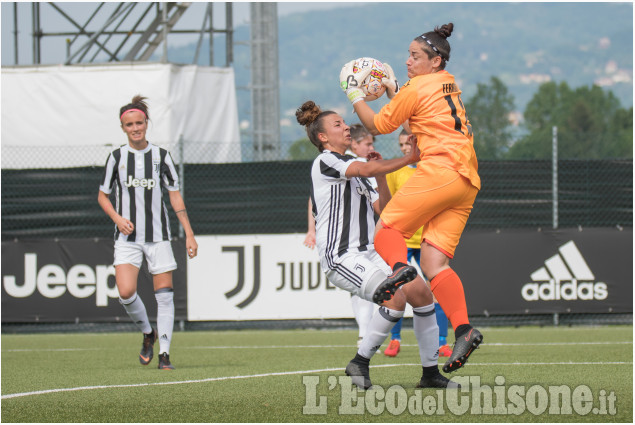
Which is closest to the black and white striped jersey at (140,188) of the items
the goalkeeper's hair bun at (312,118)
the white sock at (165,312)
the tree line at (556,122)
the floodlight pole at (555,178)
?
the white sock at (165,312)

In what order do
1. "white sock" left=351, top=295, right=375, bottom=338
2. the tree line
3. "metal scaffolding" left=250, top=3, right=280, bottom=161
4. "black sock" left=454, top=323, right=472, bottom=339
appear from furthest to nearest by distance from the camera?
"metal scaffolding" left=250, top=3, right=280, bottom=161
the tree line
"white sock" left=351, top=295, right=375, bottom=338
"black sock" left=454, top=323, right=472, bottom=339

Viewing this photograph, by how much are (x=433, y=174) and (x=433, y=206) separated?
0.19 metres

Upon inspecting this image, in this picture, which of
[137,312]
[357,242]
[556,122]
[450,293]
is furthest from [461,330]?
[556,122]

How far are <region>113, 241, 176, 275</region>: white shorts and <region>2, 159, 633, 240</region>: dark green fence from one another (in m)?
4.81

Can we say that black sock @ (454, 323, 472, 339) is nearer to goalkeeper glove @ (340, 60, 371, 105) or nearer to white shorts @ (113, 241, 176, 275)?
goalkeeper glove @ (340, 60, 371, 105)

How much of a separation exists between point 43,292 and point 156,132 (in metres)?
6.73

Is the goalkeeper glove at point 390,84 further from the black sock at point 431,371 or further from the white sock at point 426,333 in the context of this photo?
the black sock at point 431,371

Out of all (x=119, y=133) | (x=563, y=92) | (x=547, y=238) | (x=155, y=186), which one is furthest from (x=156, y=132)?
(x=563, y=92)

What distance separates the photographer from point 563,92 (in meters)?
148

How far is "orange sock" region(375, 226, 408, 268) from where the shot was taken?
19.5 feet

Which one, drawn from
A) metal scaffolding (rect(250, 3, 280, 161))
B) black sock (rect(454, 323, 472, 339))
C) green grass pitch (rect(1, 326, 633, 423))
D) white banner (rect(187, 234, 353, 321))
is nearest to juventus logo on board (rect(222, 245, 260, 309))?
white banner (rect(187, 234, 353, 321))

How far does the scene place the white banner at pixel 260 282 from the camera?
510 inches

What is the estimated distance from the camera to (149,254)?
8531mm

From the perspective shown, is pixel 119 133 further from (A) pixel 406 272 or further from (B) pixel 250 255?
(A) pixel 406 272
